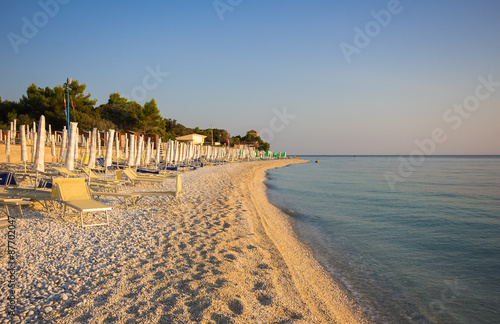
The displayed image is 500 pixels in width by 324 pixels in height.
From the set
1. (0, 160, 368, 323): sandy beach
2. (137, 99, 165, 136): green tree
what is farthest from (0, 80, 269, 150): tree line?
Answer: (0, 160, 368, 323): sandy beach

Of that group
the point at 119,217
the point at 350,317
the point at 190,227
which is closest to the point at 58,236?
the point at 119,217

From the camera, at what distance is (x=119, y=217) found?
19.4 ft

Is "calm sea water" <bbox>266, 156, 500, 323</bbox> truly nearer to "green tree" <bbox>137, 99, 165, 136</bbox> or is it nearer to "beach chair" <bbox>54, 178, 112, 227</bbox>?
"beach chair" <bbox>54, 178, 112, 227</bbox>

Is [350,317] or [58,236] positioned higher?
[58,236]

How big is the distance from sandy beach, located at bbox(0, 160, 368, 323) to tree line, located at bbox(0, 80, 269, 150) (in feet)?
64.4

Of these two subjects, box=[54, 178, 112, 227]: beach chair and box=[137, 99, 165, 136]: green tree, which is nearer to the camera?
box=[54, 178, 112, 227]: beach chair

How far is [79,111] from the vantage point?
97.2 ft

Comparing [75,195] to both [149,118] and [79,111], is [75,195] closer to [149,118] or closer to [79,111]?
[79,111]

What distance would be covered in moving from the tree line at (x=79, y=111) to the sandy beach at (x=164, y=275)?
19623 millimetres

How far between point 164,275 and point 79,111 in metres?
31.6

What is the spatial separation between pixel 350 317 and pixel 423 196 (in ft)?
42.0

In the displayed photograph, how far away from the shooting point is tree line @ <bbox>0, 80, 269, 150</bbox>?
27344mm

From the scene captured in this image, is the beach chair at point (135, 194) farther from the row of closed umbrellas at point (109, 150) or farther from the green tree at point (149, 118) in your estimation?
the green tree at point (149, 118)

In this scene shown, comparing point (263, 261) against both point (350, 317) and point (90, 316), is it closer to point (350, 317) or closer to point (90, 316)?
point (350, 317)
